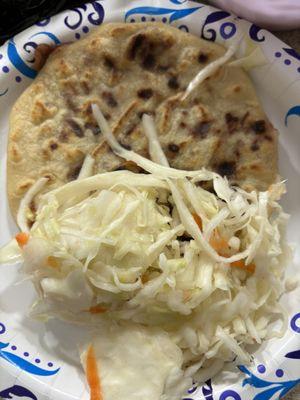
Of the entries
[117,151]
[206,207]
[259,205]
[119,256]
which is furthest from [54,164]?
[259,205]

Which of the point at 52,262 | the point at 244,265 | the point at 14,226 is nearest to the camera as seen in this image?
the point at 52,262

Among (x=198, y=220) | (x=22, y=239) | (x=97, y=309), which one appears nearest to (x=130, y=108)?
(x=198, y=220)

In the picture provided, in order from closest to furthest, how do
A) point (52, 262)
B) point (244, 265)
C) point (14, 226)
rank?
1. point (52, 262)
2. point (244, 265)
3. point (14, 226)

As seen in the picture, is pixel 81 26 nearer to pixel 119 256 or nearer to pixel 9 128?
pixel 9 128

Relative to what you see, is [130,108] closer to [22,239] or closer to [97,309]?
[22,239]

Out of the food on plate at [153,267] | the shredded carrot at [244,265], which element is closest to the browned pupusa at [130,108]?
the food on plate at [153,267]
